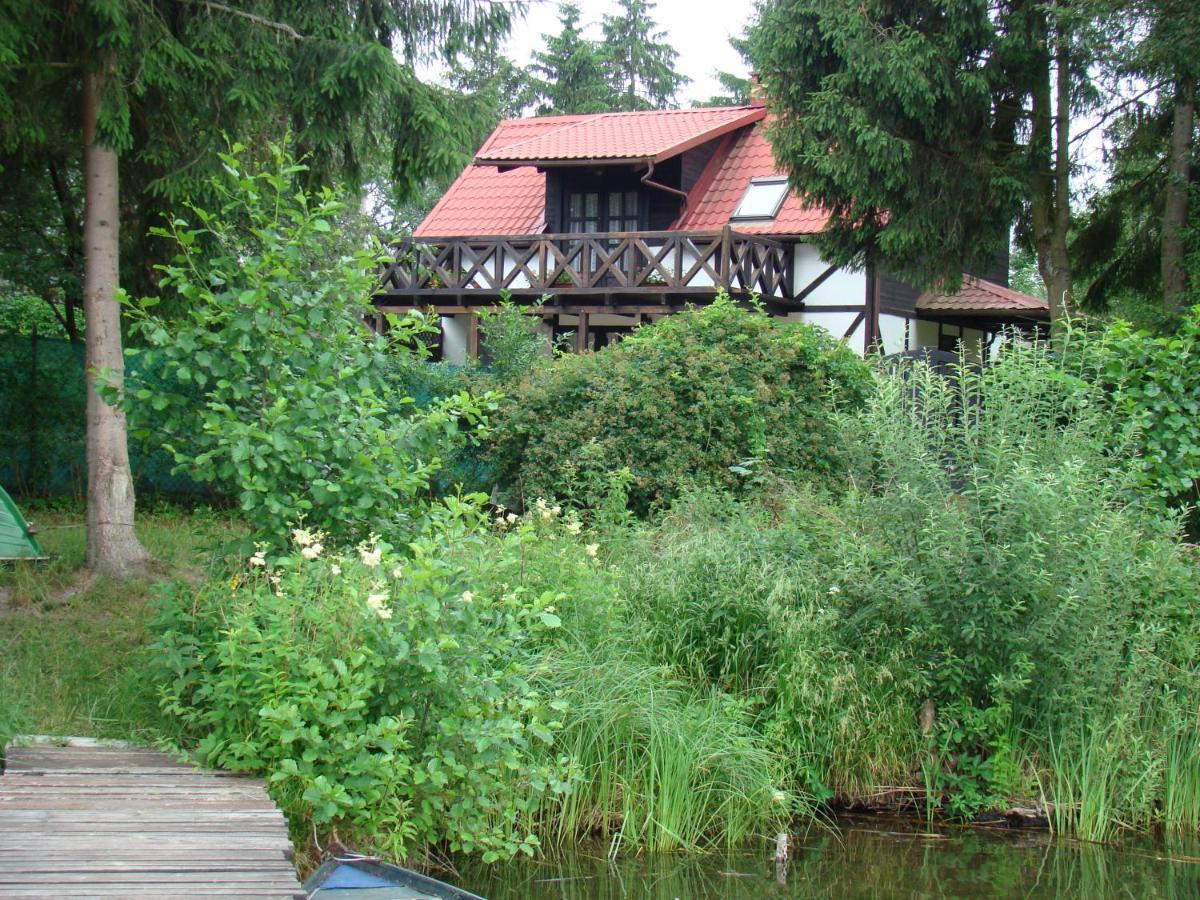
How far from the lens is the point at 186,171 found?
9.08 metres

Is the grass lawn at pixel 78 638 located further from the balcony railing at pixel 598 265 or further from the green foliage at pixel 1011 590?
the balcony railing at pixel 598 265

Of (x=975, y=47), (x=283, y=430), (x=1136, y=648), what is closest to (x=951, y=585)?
(x=1136, y=648)

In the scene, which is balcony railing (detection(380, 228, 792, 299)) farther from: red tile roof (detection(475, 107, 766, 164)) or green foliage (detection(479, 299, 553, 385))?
green foliage (detection(479, 299, 553, 385))

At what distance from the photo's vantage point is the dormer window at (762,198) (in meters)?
21.2

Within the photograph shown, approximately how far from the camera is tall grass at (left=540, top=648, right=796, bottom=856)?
6359mm

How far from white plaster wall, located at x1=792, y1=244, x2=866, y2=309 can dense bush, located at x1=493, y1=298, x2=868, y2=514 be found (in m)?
9.11

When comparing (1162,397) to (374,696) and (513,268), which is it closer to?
(374,696)

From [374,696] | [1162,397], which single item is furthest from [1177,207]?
[374,696]

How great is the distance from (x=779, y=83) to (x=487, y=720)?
12.3 metres

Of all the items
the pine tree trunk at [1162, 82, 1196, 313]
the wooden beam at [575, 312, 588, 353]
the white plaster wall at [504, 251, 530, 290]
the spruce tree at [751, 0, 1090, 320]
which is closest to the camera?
the pine tree trunk at [1162, 82, 1196, 313]

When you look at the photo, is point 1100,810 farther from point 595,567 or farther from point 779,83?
point 779,83

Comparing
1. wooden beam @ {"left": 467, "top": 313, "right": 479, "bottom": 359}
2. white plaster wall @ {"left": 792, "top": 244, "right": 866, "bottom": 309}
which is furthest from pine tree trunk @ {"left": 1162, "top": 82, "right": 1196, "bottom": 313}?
wooden beam @ {"left": 467, "top": 313, "right": 479, "bottom": 359}

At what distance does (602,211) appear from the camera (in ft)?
75.5

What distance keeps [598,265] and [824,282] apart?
3.84 meters
